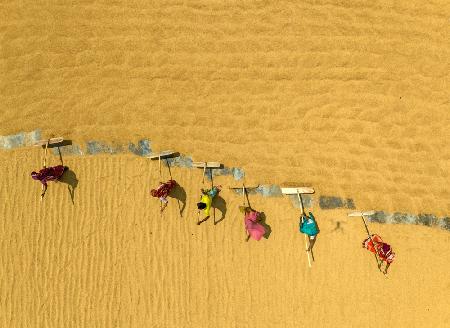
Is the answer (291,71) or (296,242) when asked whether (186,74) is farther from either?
(296,242)

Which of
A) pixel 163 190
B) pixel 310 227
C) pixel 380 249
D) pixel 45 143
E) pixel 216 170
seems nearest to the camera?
pixel 380 249

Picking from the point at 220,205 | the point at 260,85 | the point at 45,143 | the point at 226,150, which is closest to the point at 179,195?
the point at 220,205

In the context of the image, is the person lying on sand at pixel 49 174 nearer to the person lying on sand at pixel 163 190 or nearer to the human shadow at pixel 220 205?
the person lying on sand at pixel 163 190

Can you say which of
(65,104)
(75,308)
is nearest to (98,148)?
(65,104)

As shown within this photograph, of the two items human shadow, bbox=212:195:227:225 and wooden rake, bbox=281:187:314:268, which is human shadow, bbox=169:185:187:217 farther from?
wooden rake, bbox=281:187:314:268

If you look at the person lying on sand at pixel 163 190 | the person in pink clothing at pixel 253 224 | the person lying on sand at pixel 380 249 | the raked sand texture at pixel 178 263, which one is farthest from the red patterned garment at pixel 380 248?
the person lying on sand at pixel 163 190

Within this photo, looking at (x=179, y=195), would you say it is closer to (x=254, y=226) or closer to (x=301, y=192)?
(x=254, y=226)
